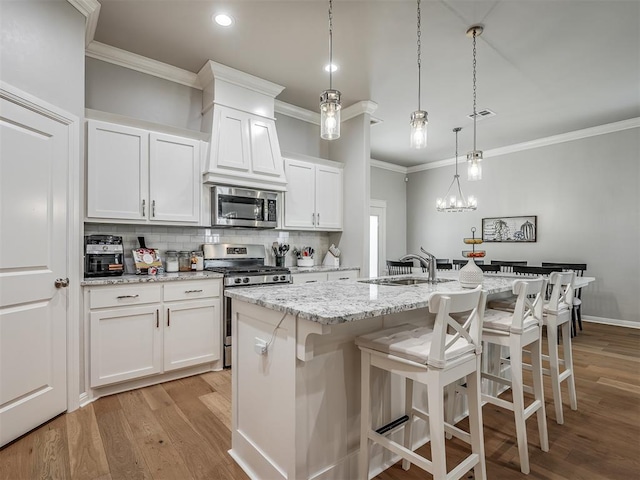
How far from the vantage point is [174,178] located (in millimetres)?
3213

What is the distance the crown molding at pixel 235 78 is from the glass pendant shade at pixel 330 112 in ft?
6.27

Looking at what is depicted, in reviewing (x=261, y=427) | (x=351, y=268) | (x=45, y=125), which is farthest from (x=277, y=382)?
(x=351, y=268)

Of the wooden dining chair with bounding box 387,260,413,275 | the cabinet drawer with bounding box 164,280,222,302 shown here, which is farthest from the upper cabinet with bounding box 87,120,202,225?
the wooden dining chair with bounding box 387,260,413,275

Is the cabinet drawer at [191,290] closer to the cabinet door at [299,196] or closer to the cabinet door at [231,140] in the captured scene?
the cabinet door at [231,140]

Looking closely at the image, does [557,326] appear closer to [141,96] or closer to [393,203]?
[141,96]

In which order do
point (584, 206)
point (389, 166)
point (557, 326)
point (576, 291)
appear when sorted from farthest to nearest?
point (389, 166), point (584, 206), point (576, 291), point (557, 326)

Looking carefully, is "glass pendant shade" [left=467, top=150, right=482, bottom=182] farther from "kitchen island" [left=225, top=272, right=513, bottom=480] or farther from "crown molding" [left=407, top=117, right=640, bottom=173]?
"crown molding" [left=407, top=117, right=640, bottom=173]

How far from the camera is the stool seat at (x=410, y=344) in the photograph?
1.40 metres

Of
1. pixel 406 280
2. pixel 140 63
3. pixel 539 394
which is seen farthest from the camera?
pixel 140 63

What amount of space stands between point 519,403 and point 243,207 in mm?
2871

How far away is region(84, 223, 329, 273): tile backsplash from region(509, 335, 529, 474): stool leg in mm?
2939

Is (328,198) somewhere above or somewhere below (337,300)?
above

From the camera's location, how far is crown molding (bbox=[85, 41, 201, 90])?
3031 mm

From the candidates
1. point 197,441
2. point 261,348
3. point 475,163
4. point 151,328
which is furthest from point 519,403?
point 151,328
